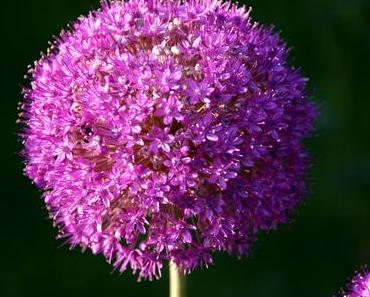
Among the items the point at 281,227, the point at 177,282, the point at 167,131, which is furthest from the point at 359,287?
the point at 281,227

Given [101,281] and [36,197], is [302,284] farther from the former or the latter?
[36,197]

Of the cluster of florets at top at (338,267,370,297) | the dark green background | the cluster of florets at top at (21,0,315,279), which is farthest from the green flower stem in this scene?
the dark green background

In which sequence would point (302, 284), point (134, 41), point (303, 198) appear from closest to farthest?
point (134, 41), point (303, 198), point (302, 284)

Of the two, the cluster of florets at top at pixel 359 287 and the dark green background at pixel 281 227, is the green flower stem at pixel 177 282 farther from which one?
the dark green background at pixel 281 227

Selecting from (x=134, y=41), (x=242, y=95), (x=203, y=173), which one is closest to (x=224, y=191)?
(x=203, y=173)

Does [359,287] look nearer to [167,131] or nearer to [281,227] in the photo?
[167,131]

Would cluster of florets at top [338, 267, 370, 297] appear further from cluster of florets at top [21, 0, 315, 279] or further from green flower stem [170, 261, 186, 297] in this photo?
green flower stem [170, 261, 186, 297]
